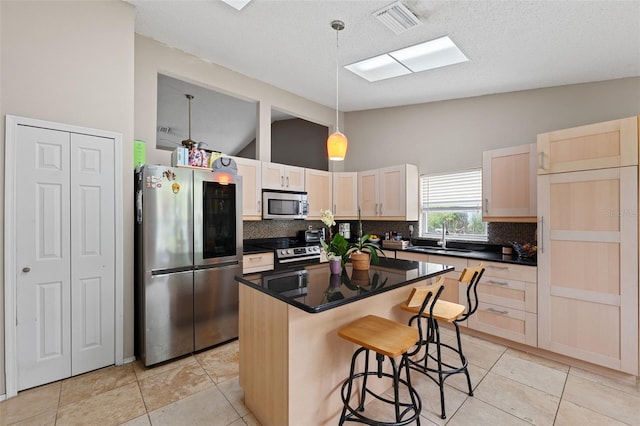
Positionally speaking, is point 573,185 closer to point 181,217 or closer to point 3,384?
point 181,217

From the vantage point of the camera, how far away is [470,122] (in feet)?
12.7

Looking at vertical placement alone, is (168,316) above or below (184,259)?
below

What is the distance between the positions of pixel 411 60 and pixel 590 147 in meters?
1.88

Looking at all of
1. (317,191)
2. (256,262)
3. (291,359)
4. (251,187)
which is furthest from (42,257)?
(317,191)

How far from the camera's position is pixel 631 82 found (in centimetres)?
287

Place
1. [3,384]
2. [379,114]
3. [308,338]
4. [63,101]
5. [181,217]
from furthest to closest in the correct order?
1. [379,114]
2. [181,217]
3. [63,101]
4. [3,384]
5. [308,338]

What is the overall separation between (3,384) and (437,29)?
14.9 feet

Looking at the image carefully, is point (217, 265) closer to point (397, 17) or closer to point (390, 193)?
point (390, 193)

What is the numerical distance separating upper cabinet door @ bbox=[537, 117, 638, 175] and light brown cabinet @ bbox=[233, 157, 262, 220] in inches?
124

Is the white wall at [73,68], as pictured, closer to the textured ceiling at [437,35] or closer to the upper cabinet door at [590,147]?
the textured ceiling at [437,35]

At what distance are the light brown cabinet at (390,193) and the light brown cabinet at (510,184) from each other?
1.01m

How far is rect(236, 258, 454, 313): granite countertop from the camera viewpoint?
1.49 metres

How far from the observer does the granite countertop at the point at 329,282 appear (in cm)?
149

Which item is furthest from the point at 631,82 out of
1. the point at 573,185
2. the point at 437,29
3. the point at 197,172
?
the point at 197,172
